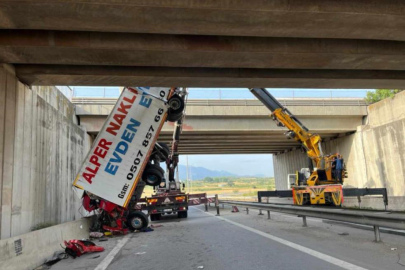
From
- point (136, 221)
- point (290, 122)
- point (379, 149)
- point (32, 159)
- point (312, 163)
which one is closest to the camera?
point (32, 159)

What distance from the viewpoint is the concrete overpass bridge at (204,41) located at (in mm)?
5992

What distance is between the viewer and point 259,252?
277 inches

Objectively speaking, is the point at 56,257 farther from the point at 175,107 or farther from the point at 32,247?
the point at 175,107

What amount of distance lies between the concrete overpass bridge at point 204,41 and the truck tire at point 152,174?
3.87m

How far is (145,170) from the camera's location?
12.8 metres

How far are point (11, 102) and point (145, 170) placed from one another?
5.56 metres

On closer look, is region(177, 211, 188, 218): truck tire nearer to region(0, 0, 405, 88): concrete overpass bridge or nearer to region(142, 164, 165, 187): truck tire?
region(142, 164, 165, 187): truck tire

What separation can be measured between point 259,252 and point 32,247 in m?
4.64

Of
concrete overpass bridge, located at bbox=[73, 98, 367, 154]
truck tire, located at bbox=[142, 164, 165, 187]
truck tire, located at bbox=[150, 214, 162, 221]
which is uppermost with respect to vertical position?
concrete overpass bridge, located at bbox=[73, 98, 367, 154]

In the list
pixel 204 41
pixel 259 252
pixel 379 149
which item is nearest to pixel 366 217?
pixel 259 252

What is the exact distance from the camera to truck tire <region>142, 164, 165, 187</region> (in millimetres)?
12828

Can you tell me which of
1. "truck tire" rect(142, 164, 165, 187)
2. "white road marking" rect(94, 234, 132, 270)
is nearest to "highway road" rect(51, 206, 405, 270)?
"white road marking" rect(94, 234, 132, 270)

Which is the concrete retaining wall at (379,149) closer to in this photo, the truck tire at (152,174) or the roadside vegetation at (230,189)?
the truck tire at (152,174)

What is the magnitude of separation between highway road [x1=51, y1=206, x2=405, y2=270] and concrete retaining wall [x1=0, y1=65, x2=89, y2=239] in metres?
2.03
